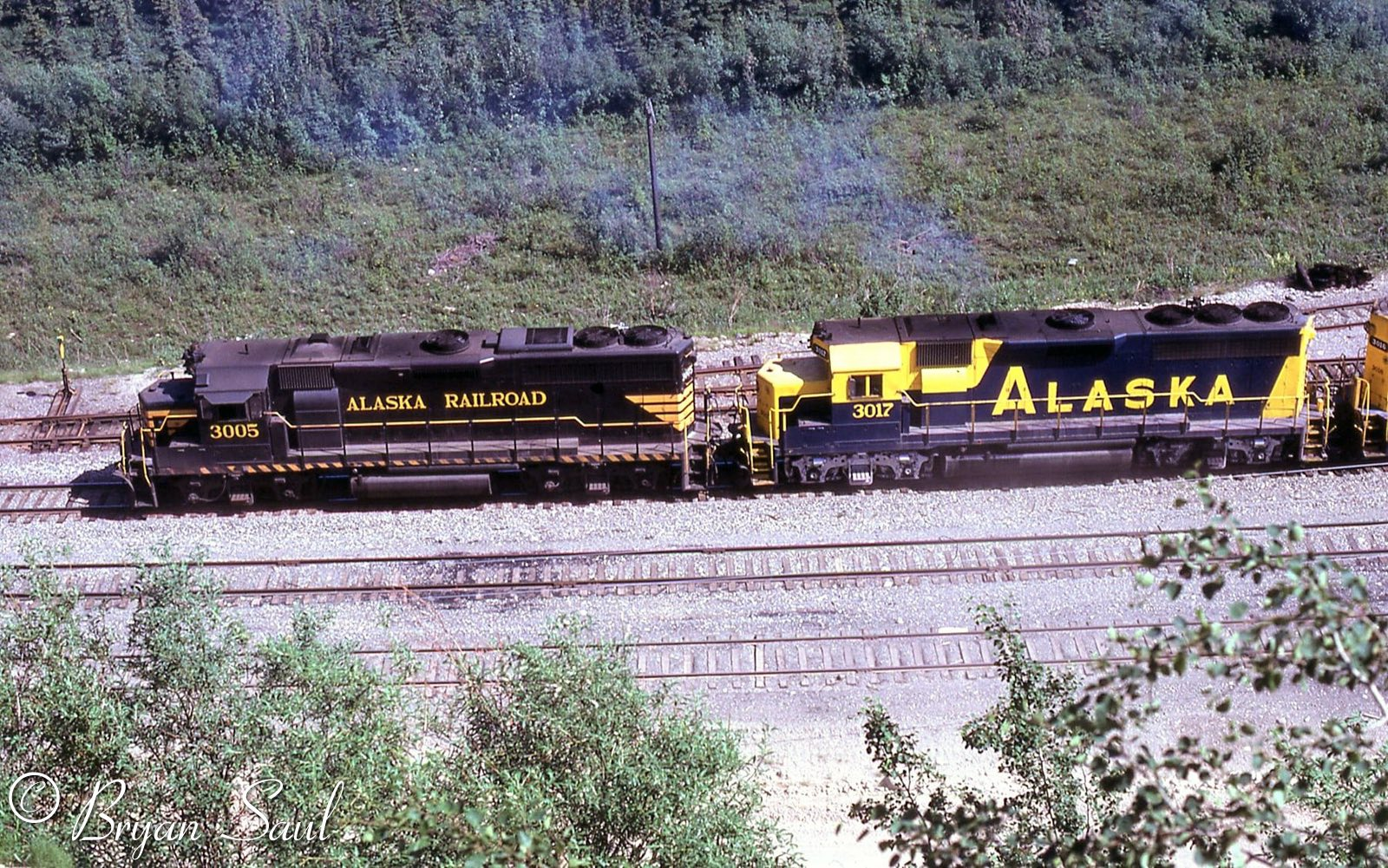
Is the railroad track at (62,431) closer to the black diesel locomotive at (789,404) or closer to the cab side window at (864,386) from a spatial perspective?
the black diesel locomotive at (789,404)

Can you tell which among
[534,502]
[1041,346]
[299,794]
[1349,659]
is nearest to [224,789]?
[299,794]

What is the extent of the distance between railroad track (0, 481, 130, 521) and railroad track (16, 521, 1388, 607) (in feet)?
6.31

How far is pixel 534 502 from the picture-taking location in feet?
78.1

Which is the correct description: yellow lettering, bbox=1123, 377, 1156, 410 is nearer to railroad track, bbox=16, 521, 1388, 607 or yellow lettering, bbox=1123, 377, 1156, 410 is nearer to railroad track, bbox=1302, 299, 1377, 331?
railroad track, bbox=16, 521, 1388, 607

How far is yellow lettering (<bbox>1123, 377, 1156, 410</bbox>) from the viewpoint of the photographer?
76.1 feet

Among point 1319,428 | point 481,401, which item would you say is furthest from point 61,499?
point 1319,428

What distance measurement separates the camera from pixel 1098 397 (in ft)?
Result: 76.0

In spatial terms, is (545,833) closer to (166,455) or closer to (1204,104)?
(166,455)

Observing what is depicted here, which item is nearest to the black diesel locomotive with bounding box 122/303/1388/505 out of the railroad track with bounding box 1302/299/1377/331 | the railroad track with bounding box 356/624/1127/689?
the railroad track with bounding box 356/624/1127/689

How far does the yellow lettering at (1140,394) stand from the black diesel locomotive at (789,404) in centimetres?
3

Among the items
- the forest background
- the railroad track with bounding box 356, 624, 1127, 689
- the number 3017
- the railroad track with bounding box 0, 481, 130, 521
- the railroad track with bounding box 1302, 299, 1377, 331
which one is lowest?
the railroad track with bounding box 356, 624, 1127, 689

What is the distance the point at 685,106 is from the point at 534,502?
817 inches

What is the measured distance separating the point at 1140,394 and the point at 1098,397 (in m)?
0.71
